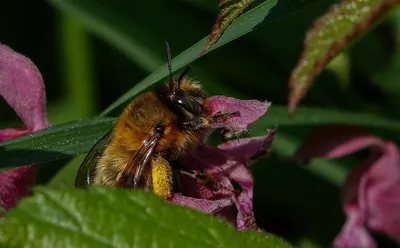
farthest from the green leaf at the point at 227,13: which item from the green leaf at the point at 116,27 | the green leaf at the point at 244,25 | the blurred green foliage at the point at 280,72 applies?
the green leaf at the point at 116,27

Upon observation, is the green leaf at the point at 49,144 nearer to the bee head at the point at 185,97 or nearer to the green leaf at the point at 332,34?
the bee head at the point at 185,97

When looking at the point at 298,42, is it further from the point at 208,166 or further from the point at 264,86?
the point at 208,166

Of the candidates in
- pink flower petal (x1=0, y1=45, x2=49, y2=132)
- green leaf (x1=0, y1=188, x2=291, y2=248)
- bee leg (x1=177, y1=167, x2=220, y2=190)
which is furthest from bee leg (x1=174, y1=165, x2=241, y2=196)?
green leaf (x1=0, y1=188, x2=291, y2=248)

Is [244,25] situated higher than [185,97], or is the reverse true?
[244,25]

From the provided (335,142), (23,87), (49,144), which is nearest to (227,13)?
(49,144)

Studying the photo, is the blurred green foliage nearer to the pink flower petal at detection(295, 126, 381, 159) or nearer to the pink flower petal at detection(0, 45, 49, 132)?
the pink flower petal at detection(295, 126, 381, 159)

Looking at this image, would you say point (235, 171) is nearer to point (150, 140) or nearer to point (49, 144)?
Answer: point (150, 140)
